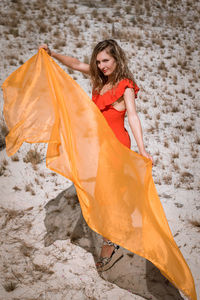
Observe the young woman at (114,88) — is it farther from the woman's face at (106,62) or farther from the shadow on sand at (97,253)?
the shadow on sand at (97,253)

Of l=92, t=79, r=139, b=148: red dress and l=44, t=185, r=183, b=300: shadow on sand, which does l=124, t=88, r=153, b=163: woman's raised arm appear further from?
l=44, t=185, r=183, b=300: shadow on sand

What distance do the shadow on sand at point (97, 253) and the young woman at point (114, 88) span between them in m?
1.35

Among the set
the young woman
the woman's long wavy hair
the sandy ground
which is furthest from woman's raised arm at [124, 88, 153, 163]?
the sandy ground

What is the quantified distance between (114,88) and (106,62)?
0.25m

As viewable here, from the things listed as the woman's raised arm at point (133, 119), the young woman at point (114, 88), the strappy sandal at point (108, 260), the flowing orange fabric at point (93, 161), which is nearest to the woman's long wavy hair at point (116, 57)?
the young woman at point (114, 88)

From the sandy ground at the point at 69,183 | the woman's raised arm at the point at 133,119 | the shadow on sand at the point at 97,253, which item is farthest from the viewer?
the sandy ground at the point at 69,183

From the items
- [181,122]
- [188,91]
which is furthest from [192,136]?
[188,91]

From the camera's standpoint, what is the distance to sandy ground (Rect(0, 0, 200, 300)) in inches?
107

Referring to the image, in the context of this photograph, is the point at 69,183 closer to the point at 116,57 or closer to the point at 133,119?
the point at 133,119

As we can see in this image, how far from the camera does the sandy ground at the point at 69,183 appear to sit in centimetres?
272

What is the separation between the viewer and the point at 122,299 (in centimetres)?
252

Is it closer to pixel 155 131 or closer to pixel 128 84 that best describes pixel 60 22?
pixel 155 131

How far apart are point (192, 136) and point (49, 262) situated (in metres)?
4.09

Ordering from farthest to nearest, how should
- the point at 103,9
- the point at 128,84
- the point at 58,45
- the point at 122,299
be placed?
the point at 103,9
the point at 58,45
the point at 122,299
the point at 128,84
